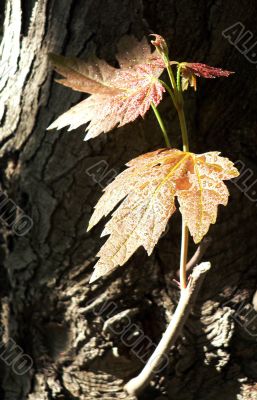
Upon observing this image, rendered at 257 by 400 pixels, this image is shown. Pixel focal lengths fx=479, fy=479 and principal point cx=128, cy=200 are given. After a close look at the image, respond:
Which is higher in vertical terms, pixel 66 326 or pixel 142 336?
pixel 66 326

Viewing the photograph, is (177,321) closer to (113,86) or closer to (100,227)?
(100,227)

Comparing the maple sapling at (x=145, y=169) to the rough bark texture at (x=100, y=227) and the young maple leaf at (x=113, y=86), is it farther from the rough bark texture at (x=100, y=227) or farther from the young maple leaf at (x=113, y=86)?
the rough bark texture at (x=100, y=227)

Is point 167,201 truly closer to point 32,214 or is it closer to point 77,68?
point 77,68

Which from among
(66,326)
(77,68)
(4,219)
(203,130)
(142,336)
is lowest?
(142,336)

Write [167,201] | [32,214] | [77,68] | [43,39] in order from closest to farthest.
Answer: [167,201], [77,68], [43,39], [32,214]

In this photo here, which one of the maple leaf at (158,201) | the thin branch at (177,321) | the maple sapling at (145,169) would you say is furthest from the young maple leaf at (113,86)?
the thin branch at (177,321)

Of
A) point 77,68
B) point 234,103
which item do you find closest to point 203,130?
point 234,103
